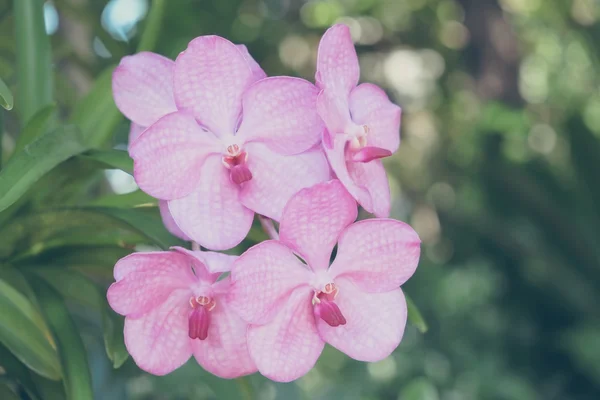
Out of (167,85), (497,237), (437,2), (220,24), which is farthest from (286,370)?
(437,2)

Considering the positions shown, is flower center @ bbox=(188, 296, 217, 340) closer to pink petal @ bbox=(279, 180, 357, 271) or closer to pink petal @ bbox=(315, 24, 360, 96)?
pink petal @ bbox=(279, 180, 357, 271)

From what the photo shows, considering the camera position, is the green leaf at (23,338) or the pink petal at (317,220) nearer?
the pink petal at (317,220)

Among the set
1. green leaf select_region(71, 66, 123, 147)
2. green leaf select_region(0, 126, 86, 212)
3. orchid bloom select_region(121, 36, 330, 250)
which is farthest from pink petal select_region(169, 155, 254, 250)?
green leaf select_region(71, 66, 123, 147)

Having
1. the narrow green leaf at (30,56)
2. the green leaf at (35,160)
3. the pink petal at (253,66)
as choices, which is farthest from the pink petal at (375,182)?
the narrow green leaf at (30,56)

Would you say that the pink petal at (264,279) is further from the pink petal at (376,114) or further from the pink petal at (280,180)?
the pink petal at (376,114)

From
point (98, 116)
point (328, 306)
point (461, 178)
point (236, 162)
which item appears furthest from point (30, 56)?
point (461, 178)

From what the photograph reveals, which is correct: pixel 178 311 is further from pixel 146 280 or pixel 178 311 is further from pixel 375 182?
pixel 375 182
